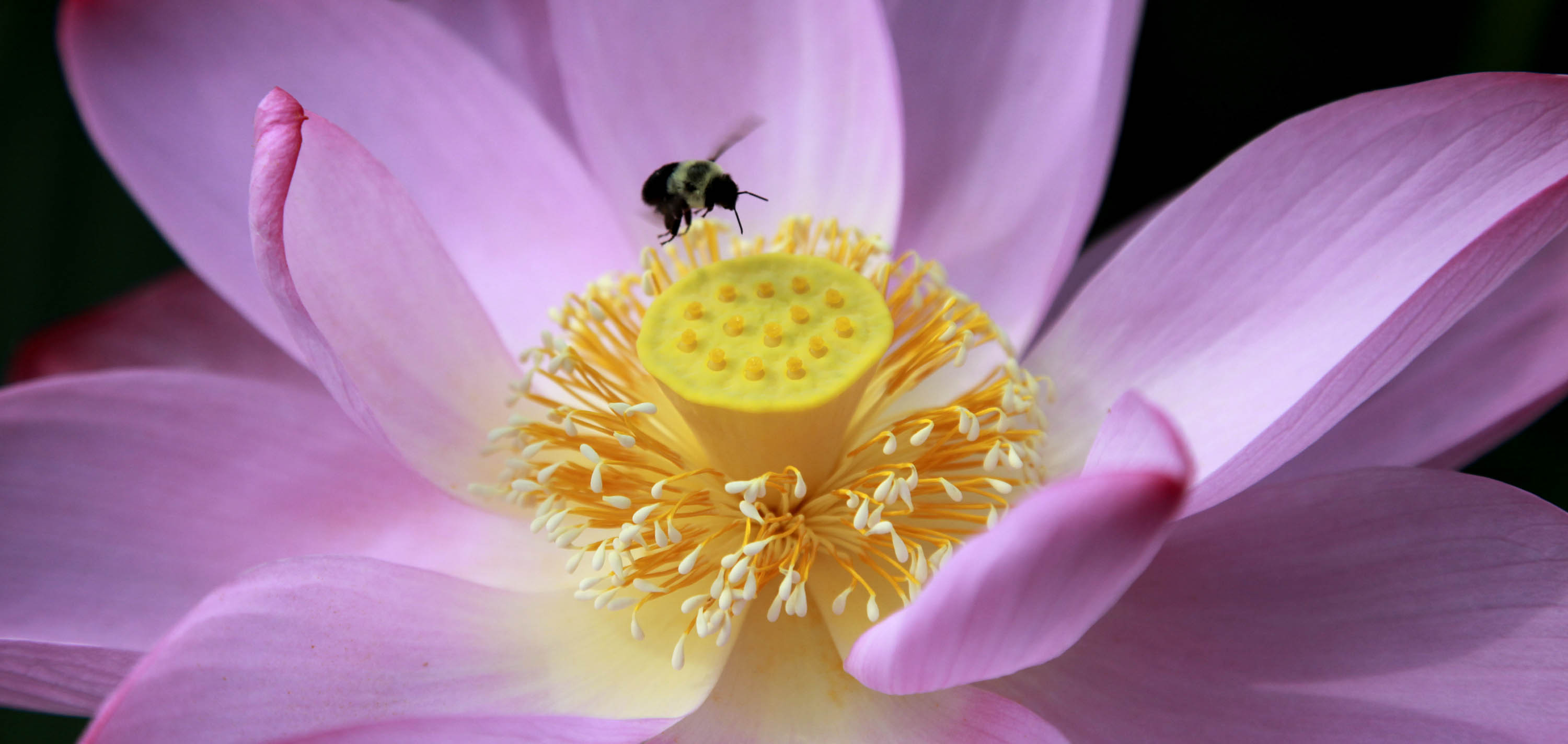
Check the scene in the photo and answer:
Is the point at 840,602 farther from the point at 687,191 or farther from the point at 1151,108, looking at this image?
the point at 1151,108

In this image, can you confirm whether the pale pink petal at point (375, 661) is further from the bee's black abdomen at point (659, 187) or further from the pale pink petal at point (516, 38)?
the pale pink petal at point (516, 38)

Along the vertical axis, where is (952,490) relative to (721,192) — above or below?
below

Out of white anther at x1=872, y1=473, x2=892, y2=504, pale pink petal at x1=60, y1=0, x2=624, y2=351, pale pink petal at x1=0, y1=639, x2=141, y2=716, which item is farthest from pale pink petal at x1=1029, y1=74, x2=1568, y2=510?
pale pink petal at x1=0, y1=639, x2=141, y2=716

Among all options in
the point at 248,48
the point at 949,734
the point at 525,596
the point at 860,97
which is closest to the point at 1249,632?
the point at 949,734

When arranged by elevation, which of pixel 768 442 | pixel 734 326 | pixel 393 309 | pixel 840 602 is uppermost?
pixel 393 309

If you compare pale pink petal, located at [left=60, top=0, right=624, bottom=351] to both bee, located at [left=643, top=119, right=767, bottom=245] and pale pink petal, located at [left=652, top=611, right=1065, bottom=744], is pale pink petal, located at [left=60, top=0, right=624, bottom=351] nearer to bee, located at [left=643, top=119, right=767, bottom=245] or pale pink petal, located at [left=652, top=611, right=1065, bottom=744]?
bee, located at [left=643, top=119, right=767, bottom=245]

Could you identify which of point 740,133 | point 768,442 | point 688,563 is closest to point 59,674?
point 688,563
